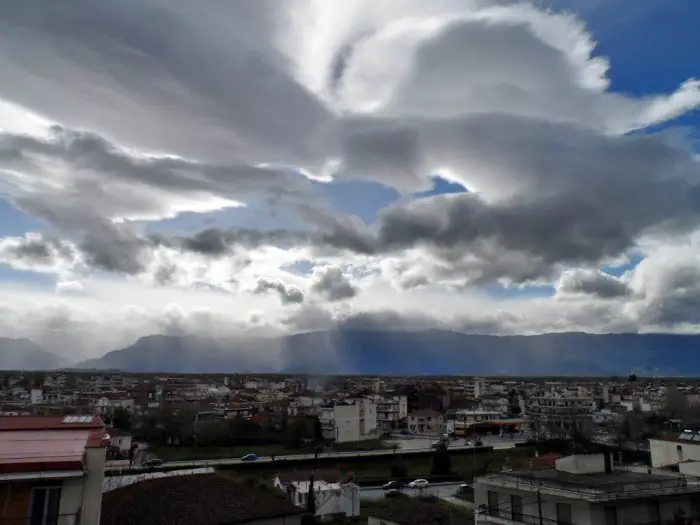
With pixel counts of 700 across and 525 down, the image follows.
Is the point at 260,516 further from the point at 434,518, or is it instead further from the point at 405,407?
the point at 405,407

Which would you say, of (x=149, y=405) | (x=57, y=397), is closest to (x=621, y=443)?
(x=149, y=405)

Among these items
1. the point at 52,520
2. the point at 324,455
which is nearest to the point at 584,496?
the point at 52,520

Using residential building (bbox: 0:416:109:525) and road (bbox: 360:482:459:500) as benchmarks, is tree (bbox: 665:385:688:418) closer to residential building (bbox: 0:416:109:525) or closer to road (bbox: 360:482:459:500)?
road (bbox: 360:482:459:500)

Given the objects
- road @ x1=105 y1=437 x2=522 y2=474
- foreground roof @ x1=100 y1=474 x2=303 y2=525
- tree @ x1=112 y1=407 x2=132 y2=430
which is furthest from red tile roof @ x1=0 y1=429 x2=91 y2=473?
tree @ x1=112 y1=407 x2=132 y2=430

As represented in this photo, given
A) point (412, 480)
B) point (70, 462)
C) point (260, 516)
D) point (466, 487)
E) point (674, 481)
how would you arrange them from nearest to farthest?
point (70, 462) → point (260, 516) → point (674, 481) → point (466, 487) → point (412, 480)

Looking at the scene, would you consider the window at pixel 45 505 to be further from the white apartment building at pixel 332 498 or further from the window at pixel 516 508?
the white apartment building at pixel 332 498
